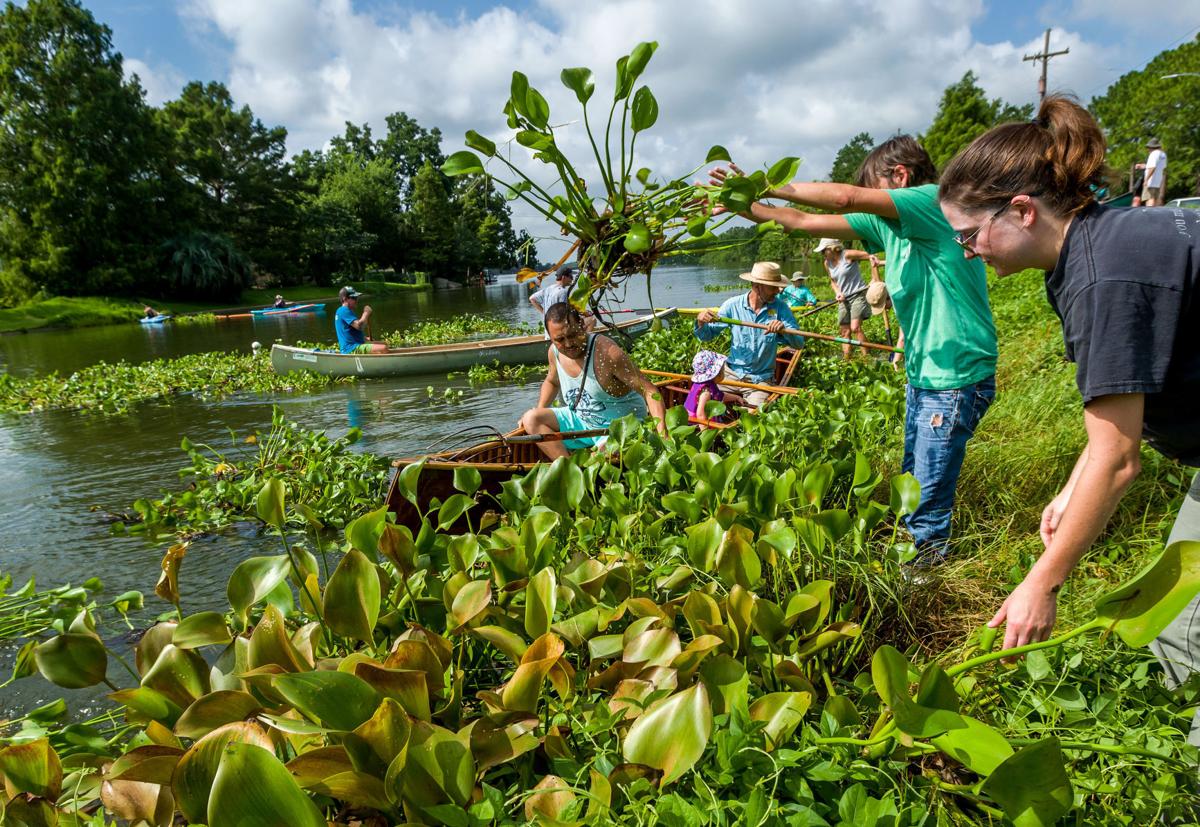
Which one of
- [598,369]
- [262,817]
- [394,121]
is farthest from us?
[394,121]

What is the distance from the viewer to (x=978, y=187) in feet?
5.39

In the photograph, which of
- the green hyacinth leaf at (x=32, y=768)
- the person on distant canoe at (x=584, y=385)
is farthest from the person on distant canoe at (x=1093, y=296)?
the person on distant canoe at (x=584, y=385)

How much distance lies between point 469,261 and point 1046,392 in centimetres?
6213

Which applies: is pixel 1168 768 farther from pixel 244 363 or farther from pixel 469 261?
pixel 469 261

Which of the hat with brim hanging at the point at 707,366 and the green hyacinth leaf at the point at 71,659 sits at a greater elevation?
the hat with brim hanging at the point at 707,366

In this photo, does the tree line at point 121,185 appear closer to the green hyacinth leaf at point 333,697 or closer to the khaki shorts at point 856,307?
the khaki shorts at point 856,307

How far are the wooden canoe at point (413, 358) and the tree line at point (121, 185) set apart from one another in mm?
21015

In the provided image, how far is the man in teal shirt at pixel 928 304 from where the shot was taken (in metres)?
2.50

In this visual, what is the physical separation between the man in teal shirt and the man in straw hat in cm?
338

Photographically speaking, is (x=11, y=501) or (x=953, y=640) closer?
(x=953, y=640)

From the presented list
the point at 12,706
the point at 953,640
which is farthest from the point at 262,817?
the point at 12,706

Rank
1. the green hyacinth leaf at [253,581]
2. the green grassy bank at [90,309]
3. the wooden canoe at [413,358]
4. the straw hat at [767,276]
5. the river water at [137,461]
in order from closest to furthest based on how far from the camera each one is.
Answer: the green hyacinth leaf at [253,581]
the river water at [137,461]
the straw hat at [767,276]
the wooden canoe at [413,358]
the green grassy bank at [90,309]

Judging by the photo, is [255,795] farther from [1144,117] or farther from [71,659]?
[1144,117]

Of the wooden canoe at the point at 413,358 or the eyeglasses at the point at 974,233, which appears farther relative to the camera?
the wooden canoe at the point at 413,358
